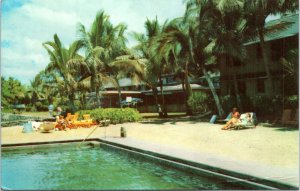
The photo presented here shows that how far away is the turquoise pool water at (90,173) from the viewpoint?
8781 mm

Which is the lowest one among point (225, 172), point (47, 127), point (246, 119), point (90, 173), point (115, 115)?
point (90, 173)

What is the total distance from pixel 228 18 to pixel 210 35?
59.9 inches

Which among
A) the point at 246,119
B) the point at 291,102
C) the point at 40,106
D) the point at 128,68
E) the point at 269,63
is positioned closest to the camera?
the point at 246,119

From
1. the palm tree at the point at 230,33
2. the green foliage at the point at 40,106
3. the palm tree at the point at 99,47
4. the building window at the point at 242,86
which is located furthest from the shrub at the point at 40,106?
the palm tree at the point at 230,33

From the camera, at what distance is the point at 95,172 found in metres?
10.4

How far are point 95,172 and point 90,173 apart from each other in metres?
0.16

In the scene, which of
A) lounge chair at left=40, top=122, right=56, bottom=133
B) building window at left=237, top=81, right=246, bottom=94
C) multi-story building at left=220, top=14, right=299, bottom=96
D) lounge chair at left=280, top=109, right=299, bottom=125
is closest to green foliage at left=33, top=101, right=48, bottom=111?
multi-story building at left=220, top=14, right=299, bottom=96

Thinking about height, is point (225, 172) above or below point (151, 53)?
below

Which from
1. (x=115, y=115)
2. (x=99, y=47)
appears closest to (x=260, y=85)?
(x=115, y=115)

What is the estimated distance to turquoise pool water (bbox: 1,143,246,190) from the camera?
28.8 ft

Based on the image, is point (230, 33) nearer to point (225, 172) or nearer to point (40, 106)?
point (225, 172)

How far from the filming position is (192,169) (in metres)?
9.35

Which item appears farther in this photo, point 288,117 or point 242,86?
point 242,86

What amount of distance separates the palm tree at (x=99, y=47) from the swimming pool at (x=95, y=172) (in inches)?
476
